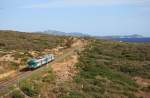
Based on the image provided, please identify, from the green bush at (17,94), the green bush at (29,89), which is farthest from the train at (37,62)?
the green bush at (17,94)

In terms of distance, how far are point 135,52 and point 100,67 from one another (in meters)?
26.4

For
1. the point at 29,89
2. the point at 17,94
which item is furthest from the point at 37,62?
the point at 17,94

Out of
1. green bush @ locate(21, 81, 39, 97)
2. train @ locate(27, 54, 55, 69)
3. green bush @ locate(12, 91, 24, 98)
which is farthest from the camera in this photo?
train @ locate(27, 54, 55, 69)

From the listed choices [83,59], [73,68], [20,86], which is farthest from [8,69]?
[83,59]

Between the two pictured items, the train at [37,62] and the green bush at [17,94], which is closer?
the green bush at [17,94]

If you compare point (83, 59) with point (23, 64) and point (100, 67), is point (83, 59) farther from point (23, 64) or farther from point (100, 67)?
point (23, 64)

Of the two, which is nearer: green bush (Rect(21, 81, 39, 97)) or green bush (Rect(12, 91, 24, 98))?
green bush (Rect(12, 91, 24, 98))

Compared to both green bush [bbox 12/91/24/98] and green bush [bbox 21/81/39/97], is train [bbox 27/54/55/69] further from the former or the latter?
green bush [bbox 12/91/24/98]

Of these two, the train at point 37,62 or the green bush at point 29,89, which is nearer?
the green bush at point 29,89

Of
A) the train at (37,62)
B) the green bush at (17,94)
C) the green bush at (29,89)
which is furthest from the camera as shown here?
the train at (37,62)

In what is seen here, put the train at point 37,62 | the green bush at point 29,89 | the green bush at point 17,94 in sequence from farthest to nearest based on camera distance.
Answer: the train at point 37,62, the green bush at point 29,89, the green bush at point 17,94

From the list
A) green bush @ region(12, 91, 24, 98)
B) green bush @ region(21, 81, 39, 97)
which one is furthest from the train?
green bush @ region(12, 91, 24, 98)

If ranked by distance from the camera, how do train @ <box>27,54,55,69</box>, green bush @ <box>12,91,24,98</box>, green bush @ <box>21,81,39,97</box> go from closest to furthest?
green bush @ <box>12,91,24,98</box>, green bush @ <box>21,81,39,97</box>, train @ <box>27,54,55,69</box>

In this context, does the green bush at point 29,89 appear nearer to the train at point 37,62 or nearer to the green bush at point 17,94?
the green bush at point 17,94
